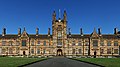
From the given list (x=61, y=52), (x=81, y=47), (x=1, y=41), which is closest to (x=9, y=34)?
(x=1, y=41)

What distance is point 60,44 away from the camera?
80250 mm

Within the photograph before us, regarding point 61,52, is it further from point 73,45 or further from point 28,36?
point 28,36

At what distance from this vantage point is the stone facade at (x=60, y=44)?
8000 cm

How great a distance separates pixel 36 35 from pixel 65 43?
1150cm

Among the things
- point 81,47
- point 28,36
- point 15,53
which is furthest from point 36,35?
point 81,47

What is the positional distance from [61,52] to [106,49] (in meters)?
16.4

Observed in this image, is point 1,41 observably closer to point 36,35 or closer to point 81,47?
point 36,35

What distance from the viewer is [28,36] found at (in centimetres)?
8081

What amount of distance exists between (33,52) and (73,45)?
48.4ft

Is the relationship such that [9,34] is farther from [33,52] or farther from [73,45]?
[73,45]

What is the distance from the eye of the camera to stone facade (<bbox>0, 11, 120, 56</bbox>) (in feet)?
262

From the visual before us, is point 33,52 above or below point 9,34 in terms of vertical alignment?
below

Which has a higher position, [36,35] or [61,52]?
[36,35]

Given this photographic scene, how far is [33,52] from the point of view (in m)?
80.4
